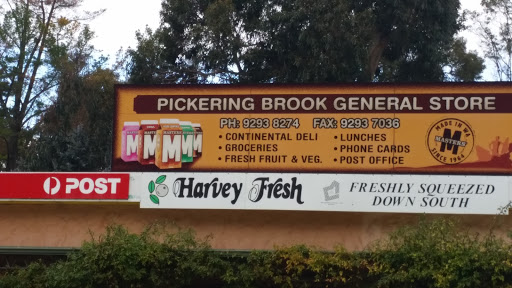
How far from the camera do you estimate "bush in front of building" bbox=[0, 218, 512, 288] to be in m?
14.2

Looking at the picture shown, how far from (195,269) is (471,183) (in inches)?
222

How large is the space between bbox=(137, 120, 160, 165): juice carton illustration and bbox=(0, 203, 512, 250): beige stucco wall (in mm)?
1002

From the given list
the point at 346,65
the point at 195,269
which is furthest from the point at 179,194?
the point at 346,65

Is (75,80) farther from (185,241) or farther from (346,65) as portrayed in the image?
(185,241)

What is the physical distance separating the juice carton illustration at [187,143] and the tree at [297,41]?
1706cm

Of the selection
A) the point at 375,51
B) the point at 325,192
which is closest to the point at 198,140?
the point at 325,192

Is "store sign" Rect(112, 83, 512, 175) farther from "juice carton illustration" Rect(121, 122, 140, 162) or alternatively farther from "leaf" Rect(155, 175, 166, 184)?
"leaf" Rect(155, 175, 166, 184)

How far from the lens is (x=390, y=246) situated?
49.3 ft


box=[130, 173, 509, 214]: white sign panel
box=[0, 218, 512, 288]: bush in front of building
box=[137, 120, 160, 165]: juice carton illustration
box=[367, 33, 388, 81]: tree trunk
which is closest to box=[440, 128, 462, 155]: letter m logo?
box=[130, 173, 509, 214]: white sign panel

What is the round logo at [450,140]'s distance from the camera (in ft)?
53.0

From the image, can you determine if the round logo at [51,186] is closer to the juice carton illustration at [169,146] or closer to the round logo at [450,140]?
the juice carton illustration at [169,146]

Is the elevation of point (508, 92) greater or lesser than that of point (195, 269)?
greater

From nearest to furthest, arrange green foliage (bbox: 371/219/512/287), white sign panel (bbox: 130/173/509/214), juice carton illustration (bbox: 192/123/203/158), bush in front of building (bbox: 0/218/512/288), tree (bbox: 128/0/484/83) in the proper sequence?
green foliage (bbox: 371/219/512/287) < bush in front of building (bbox: 0/218/512/288) < white sign panel (bbox: 130/173/509/214) < juice carton illustration (bbox: 192/123/203/158) < tree (bbox: 128/0/484/83)

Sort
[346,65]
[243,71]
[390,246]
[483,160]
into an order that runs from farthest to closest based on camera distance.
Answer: [243,71] → [346,65] → [483,160] → [390,246]
